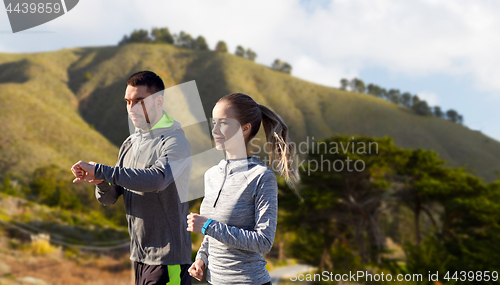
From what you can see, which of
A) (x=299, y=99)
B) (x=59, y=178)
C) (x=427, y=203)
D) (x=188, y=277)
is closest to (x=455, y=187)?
(x=427, y=203)

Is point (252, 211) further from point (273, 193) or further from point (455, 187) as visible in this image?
point (455, 187)

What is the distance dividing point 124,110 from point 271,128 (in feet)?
138

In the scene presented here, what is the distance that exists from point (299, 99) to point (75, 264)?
1528 inches

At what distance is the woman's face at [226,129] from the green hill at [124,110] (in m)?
30.1

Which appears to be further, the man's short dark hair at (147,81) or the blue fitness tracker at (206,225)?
the man's short dark hair at (147,81)

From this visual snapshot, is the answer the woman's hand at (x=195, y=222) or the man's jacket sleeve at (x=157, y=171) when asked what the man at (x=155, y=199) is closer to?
the man's jacket sleeve at (x=157, y=171)

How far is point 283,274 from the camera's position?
57.9ft

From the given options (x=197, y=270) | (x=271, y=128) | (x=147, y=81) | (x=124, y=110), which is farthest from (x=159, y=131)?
(x=124, y=110)

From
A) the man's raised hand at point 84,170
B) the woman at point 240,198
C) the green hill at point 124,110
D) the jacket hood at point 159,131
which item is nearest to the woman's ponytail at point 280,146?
the woman at point 240,198

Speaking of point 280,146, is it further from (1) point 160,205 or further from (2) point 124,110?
(2) point 124,110

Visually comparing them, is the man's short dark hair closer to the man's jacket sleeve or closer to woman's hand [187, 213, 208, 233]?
the man's jacket sleeve

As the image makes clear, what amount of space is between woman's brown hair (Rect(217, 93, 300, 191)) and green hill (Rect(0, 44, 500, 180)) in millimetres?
30142

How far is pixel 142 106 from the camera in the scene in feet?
6.42

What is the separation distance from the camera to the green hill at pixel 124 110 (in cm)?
3112
